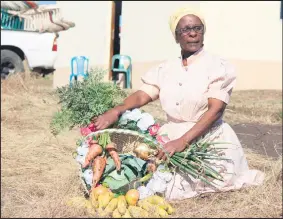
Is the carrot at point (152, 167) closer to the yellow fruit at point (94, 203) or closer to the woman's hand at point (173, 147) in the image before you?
the woman's hand at point (173, 147)

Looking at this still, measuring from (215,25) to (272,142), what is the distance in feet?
15.6

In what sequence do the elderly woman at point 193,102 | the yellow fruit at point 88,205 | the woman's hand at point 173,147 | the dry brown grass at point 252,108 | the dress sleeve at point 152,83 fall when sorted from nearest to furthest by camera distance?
1. the yellow fruit at point 88,205
2. the woman's hand at point 173,147
3. the elderly woman at point 193,102
4. the dress sleeve at point 152,83
5. the dry brown grass at point 252,108

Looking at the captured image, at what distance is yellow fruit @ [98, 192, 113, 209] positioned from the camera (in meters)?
3.15

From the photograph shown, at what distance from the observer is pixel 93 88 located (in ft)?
11.6

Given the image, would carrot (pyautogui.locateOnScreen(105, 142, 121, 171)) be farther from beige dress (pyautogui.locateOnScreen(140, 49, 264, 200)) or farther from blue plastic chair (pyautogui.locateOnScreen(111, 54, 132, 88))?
blue plastic chair (pyautogui.locateOnScreen(111, 54, 132, 88))

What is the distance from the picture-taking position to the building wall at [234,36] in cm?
1035

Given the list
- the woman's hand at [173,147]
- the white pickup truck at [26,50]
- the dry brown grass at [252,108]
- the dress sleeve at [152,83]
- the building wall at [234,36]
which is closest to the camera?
the woman's hand at [173,147]

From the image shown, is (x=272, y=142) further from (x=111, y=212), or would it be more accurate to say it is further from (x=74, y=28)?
(x=74, y=28)

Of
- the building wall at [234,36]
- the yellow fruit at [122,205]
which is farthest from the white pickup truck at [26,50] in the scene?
the yellow fruit at [122,205]

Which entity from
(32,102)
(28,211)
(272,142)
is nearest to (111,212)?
(28,211)

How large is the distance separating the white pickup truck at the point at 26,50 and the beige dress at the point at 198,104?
741 cm

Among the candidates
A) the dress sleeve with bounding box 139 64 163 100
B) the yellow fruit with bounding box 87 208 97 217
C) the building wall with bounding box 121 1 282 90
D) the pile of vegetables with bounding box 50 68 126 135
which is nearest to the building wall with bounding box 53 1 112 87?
the building wall with bounding box 121 1 282 90

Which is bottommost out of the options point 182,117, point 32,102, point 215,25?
point 32,102

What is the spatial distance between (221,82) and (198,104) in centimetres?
22
